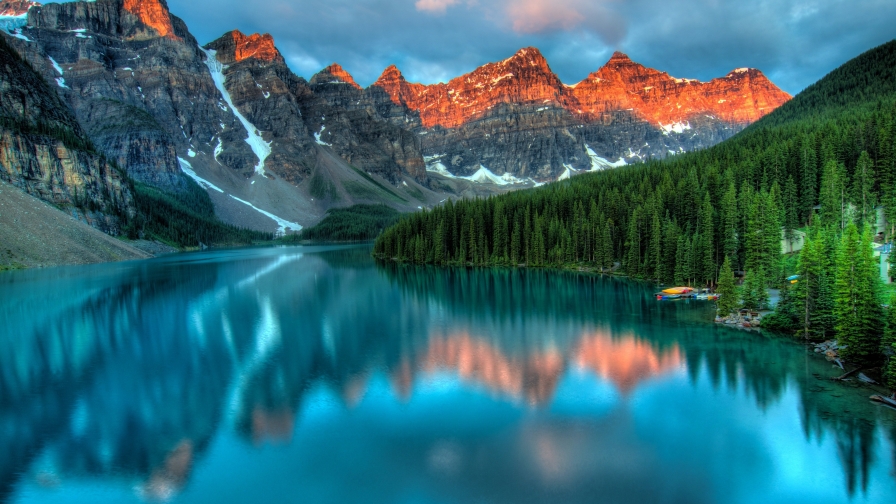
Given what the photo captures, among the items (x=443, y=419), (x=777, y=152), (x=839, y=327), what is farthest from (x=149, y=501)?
(x=777, y=152)

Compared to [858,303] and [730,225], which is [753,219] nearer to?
[730,225]

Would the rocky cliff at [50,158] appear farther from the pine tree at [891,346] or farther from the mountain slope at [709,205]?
the pine tree at [891,346]

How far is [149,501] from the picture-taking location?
16.6 metres

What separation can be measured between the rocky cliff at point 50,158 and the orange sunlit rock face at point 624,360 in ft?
428

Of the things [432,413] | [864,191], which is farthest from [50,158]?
[864,191]

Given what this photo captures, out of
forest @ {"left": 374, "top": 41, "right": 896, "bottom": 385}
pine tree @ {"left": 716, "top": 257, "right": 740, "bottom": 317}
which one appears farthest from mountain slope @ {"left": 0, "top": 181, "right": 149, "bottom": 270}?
pine tree @ {"left": 716, "top": 257, "right": 740, "bottom": 317}

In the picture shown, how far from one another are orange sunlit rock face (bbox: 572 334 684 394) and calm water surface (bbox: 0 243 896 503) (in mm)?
191

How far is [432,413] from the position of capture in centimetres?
2327

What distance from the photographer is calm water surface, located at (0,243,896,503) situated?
17172 mm

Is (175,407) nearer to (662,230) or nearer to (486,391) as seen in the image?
(486,391)

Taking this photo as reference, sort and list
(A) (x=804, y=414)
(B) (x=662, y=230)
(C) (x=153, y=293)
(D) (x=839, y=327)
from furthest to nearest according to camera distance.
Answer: (B) (x=662, y=230), (C) (x=153, y=293), (D) (x=839, y=327), (A) (x=804, y=414)

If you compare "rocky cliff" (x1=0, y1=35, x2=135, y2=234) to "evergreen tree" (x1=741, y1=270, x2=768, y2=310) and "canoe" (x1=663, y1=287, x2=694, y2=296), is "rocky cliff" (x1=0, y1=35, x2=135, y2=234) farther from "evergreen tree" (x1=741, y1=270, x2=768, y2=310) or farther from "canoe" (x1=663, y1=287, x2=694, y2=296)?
"evergreen tree" (x1=741, y1=270, x2=768, y2=310)

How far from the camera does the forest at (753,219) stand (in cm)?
3256

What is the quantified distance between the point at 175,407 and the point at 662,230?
6065 centimetres
